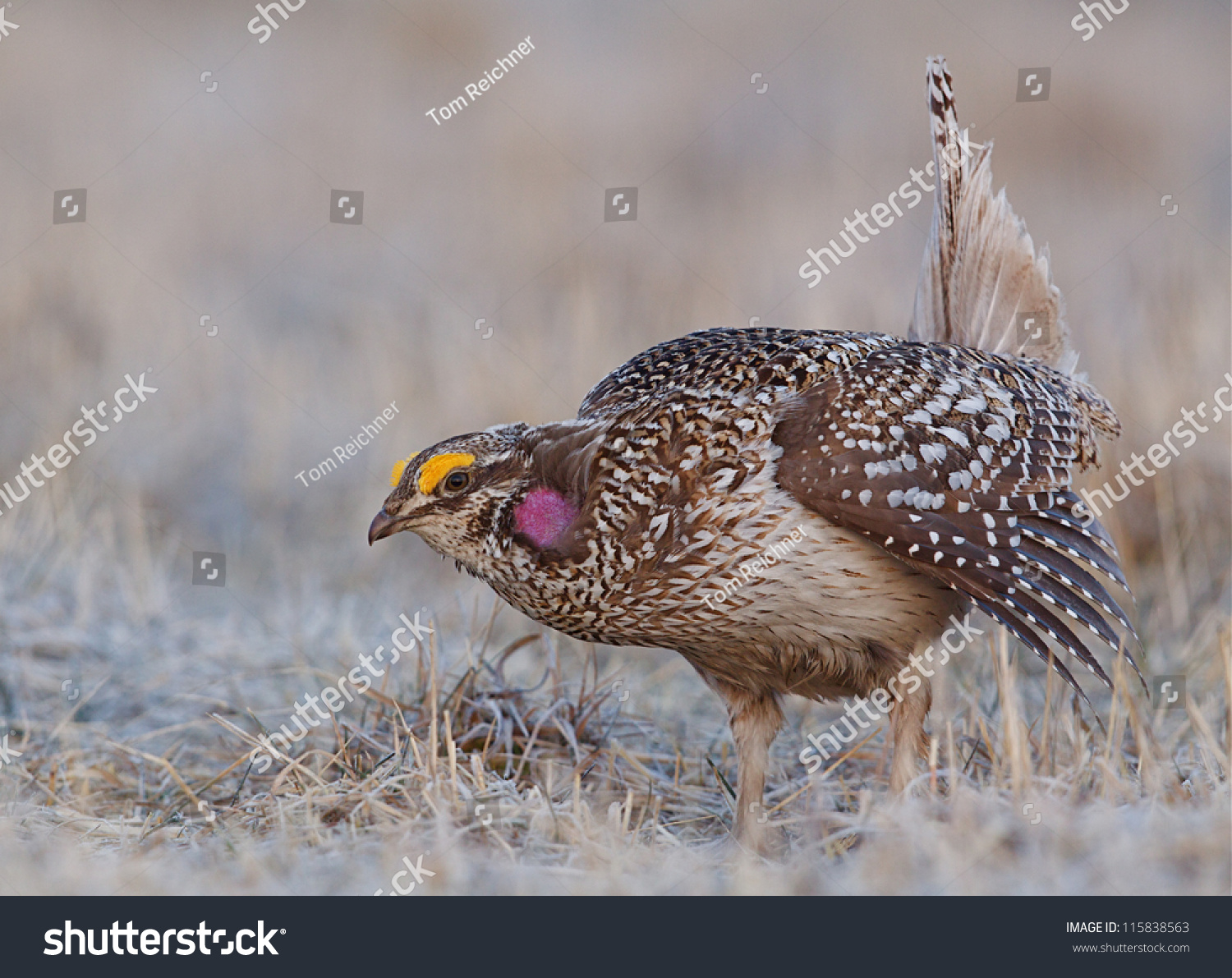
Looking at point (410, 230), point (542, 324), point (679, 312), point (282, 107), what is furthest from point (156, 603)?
point (282, 107)

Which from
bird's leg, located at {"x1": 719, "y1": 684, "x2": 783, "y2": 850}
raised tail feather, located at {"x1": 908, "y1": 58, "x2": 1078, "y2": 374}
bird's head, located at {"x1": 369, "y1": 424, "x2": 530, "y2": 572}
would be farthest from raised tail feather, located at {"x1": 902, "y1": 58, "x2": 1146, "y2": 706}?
bird's head, located at {"x1": 369, "y1": 424, "x2": 530, "y2": 572}

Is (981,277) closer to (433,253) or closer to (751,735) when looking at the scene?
(751,735)

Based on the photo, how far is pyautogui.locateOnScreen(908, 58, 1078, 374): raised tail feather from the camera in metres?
4.75

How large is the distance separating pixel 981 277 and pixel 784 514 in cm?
178

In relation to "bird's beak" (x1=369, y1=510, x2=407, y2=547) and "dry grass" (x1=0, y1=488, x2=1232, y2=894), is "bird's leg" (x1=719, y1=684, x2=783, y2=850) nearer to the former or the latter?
"dry grass" (x1=0, y1=488, x2=1232, y2=894)

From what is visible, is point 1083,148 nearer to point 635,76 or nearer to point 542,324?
point 635,76

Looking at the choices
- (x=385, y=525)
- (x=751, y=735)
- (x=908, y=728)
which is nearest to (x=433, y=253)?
(x=751, y=735)

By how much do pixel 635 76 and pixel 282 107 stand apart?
2.93 m

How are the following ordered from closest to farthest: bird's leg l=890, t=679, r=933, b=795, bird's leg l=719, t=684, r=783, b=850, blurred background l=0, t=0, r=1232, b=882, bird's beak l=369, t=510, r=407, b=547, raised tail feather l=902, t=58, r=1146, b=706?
1. bird's beak l=369, t=510, r=407, b=547
2. bird's leg l=890, t=679, r=933, b=795
3. bird's leg l=719, t=684, r=783, b=850
4. raised tail feather l=902, t=58, r=1146, b=706
5. blurred background l=0, t=0, r=1232, b=882

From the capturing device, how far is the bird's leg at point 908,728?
13.1 feet

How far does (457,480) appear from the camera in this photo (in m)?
3.57

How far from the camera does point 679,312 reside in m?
7.70

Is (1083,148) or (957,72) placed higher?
(957,72)

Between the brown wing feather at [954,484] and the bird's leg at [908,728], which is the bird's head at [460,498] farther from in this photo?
the bird's leg at [908,728]
